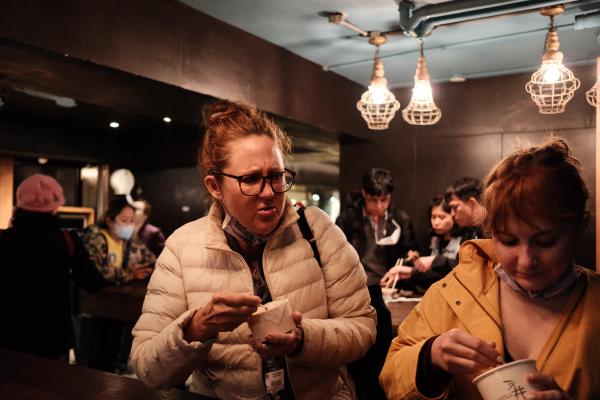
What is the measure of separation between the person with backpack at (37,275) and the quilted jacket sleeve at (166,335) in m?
1.79

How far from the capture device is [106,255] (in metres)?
4.39

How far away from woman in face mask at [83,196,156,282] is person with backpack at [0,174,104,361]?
111 cm

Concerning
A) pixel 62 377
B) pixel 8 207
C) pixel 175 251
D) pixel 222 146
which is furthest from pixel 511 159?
pixel 8 207

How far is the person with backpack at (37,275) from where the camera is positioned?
2.98 m

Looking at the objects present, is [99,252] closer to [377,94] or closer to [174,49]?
[174,49]

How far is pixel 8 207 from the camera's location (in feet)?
23.2

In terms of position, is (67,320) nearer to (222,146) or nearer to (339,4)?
(222,146)

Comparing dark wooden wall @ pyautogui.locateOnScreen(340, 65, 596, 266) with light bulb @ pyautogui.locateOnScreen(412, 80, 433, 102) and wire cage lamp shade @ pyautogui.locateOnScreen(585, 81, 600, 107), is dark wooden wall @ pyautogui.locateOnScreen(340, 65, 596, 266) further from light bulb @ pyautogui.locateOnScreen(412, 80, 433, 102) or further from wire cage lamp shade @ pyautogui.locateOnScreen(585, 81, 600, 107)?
light bulb @ pyautogui.locateOnScreen(412, 80, 433, 102)

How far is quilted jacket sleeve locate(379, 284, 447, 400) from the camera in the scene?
4.13 feet

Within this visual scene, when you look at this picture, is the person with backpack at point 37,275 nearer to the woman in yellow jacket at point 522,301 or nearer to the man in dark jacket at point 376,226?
the man in dark jacket at point 376,226

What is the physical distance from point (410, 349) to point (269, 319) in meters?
0.35

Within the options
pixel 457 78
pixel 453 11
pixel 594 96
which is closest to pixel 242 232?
pixel 453 11

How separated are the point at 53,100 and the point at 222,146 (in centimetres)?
495

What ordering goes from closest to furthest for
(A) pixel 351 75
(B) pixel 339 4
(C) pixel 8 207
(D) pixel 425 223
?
1. (B) pixel 339 4
2. (A) pixel 351 75
3. (D) pixel 425 223
4. (C) pixel 8 207
